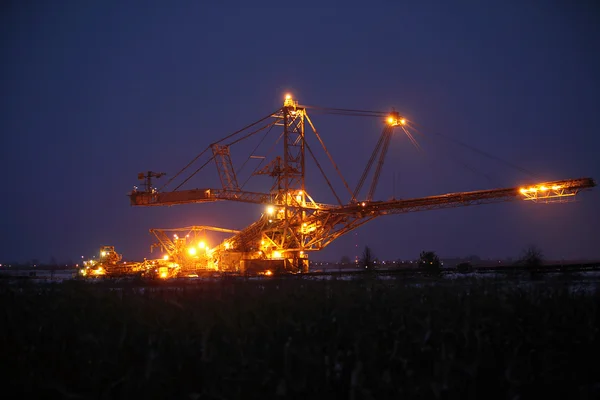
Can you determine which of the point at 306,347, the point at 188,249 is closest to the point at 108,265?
the point at 188,249

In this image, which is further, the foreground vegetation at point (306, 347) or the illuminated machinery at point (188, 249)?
the illuminated machinery at point (188, 249)

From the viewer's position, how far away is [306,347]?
676 cm

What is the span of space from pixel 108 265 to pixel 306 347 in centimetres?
7700

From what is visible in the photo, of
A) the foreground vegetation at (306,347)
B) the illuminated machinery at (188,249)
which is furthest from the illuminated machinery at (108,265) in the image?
the foreground vegetation at (306,347)

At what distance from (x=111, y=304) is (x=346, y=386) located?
16.7 ft

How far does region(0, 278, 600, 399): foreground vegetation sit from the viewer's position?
613cm

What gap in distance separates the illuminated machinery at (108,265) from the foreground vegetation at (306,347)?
222ft

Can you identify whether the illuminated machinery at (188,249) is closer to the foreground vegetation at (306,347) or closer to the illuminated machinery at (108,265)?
the illuminated machinery at (108,265)

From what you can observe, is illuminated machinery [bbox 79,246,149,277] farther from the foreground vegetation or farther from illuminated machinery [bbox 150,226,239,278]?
the foreground vegetation

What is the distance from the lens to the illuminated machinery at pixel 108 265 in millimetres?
73781

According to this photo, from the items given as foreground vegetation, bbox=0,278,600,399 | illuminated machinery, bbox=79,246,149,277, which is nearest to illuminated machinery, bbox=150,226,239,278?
illuminated machinery, bbox=79,246,149,277

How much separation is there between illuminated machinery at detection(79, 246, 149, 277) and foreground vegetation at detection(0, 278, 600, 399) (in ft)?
222

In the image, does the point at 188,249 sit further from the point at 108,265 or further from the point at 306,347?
the point at 306,347

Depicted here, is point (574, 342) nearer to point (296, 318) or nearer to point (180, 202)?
point (296, 318)
